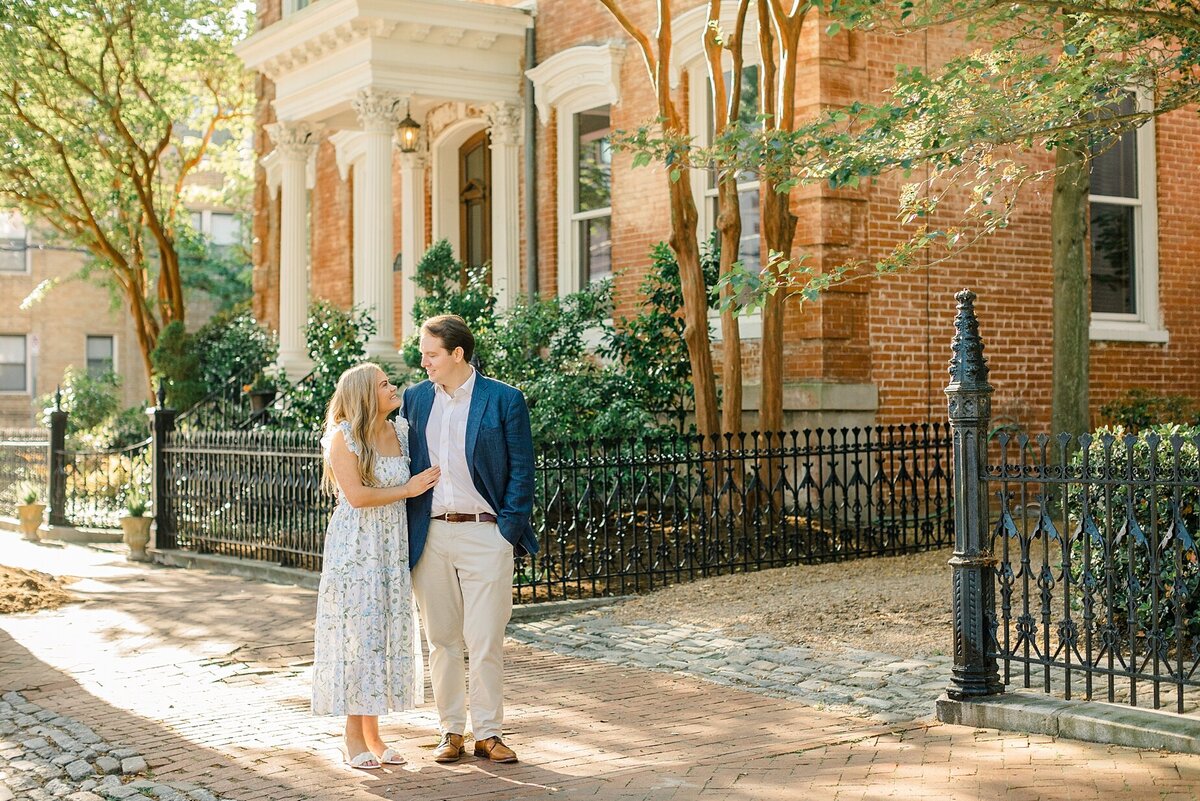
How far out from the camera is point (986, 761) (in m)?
5.63

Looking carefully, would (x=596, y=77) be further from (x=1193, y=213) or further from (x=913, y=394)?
(x=1193, y=213)

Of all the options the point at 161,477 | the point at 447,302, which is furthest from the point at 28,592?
the point at 447,302

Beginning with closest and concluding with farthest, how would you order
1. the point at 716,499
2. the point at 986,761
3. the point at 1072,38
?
the point at 986,761, the point at 1072,38, the point at 716,499

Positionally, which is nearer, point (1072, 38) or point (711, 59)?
point (1072, 38)

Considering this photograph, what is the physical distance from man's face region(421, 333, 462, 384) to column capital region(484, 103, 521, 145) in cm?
1164

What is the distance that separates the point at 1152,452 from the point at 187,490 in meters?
10.5

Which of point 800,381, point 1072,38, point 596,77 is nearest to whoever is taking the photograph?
point 1072,38

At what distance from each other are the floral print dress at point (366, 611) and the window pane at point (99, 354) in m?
34.8

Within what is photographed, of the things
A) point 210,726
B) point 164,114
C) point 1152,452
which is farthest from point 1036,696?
point 164,114

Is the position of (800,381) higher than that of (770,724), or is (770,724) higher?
(800,381)

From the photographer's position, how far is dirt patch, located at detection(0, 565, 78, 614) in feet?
35.1

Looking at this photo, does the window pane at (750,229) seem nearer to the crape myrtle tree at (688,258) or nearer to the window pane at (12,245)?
the crape myrtle tree at (688,258)

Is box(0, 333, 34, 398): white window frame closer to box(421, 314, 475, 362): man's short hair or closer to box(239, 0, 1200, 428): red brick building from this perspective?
box(239, 0, 1200, 428): red brick building

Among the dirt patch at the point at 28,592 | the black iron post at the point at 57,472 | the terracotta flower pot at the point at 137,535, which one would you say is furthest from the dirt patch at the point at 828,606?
the black iron post at the point at 57,472
